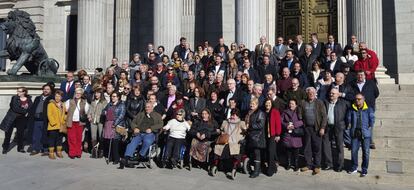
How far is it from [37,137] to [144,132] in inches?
133

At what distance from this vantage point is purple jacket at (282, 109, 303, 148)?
369 inches

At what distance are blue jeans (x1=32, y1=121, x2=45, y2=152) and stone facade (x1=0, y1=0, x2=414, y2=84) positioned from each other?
22.2ft

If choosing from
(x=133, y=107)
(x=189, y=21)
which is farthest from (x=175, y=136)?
(x=189, y=21)

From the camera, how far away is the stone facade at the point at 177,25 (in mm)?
15453

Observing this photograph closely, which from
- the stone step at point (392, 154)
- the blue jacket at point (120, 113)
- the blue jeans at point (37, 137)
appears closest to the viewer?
the stone step at point (392, 154)

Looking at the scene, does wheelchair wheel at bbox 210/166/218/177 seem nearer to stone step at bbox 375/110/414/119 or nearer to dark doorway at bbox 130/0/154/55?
stone step at bbox 375/110/414/119

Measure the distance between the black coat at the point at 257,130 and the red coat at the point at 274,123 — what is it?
0.46 ft

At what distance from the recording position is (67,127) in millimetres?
11242

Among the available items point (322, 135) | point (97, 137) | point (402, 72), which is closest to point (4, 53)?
point (97, 137)

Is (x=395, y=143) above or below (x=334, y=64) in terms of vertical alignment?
below

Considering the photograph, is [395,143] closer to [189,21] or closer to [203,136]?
[203,136]

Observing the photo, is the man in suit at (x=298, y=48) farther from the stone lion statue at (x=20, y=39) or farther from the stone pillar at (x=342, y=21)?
the stone lion statue at (x=20, y=39)

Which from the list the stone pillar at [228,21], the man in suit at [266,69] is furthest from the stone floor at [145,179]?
the stone pillar at [228,21]

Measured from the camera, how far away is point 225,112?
10.1 meters
